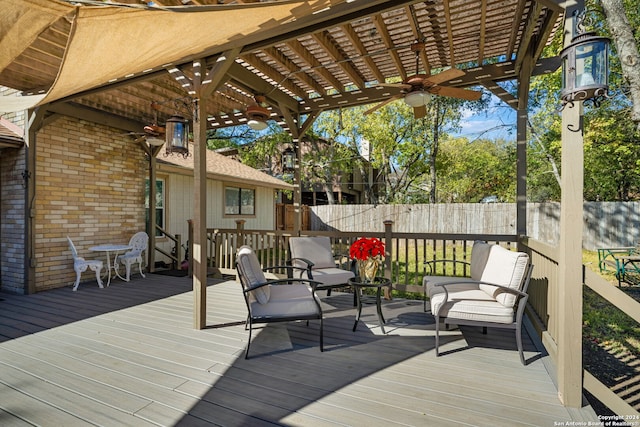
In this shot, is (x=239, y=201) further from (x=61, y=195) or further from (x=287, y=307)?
(x=287, y=307)

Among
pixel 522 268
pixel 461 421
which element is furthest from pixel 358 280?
pixel 461 421

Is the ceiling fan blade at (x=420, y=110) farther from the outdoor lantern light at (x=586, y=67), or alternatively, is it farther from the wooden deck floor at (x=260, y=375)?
the wooden deck floor at (x=260, y=375)

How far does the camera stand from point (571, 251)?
7.39ft

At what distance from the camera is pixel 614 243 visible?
11.0 m

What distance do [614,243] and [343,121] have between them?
1113 centimetres

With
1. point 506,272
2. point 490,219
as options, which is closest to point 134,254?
point 506,272

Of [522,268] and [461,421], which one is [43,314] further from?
[522,268]

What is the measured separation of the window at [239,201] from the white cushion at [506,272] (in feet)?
30.0

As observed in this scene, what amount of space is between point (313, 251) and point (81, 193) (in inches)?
182

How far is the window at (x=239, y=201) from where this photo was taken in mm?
11250

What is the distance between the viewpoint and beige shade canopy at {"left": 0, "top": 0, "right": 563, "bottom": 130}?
8.59 feet

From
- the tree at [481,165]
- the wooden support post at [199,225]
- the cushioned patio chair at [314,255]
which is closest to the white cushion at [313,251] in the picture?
the cushioned patio chair at [314,255]

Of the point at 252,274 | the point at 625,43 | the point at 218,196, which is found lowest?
the point at 252,274

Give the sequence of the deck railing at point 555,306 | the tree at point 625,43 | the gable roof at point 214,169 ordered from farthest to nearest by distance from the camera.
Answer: the gable roof at point 214,169
the tree at point 625,43
the deck railing at point 555,306
